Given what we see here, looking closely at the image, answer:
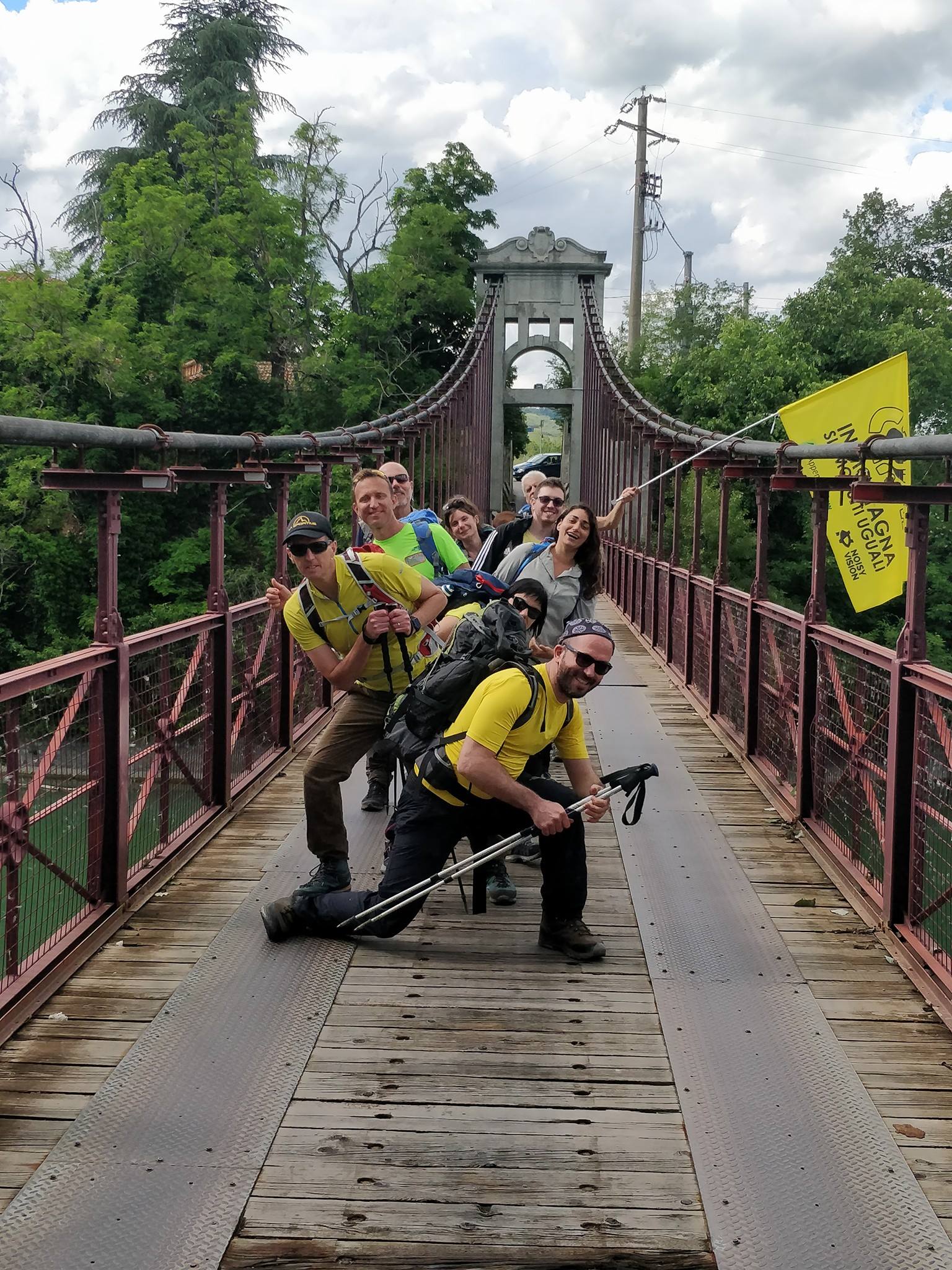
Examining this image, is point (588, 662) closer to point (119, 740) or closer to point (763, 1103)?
point (763, 1103)

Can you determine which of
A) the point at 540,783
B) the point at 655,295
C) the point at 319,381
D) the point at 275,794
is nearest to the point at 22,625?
the point at 319,381

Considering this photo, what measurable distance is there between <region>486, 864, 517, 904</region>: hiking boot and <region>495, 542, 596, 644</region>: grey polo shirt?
80 cm

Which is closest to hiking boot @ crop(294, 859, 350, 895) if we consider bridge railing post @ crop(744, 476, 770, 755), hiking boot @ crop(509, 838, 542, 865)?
hiking boot @ crop(509, 838, 542, 865)

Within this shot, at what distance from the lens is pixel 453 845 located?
3658 mm

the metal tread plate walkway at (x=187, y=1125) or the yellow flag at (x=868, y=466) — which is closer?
the metal tread plate walkway at (x=187, y=1125)

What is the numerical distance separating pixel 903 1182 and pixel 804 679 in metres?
2.76

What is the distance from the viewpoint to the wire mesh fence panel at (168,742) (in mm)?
4176

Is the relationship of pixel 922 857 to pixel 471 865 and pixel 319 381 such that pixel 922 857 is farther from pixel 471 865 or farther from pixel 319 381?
pixel 319 381

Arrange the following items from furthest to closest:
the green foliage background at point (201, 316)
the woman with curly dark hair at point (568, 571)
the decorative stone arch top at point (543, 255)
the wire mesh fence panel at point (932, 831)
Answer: the decorative stone arch top at point (543, 255), the green foliage background at point (201, 316), the woman with curly dark hair at point (568, 571), the wire mesh fence panel at point (932, 831)

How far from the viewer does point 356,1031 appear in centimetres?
316

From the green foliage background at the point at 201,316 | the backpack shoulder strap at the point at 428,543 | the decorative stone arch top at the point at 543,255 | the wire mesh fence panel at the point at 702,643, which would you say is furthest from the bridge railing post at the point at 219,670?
the decorative stone arch top at the point at 543,255

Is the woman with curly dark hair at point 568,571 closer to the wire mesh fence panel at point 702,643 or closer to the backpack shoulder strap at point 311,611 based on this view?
the backpack shoulder strap at point 311,611

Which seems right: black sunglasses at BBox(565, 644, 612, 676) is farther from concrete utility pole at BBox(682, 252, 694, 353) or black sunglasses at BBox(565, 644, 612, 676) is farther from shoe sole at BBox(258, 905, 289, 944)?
concrete utility pole at BBox(682, 252, 694, 353)

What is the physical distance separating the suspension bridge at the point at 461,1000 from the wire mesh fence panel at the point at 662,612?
5046 millimetres
